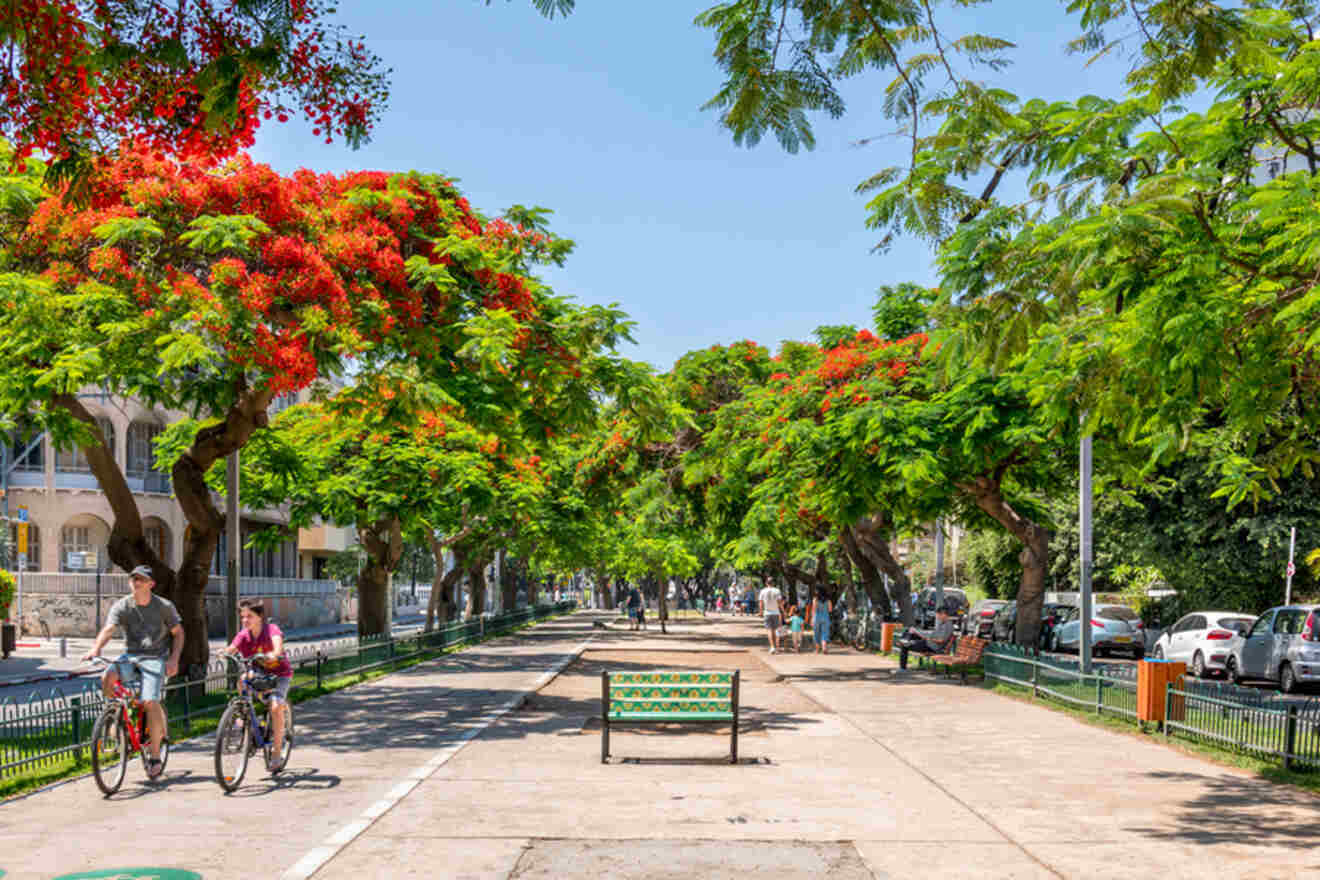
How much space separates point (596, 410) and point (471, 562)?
26.7 metres

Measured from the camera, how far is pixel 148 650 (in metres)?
11.1

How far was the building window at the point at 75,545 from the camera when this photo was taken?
47562 mm

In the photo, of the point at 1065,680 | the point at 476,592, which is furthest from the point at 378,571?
the point at 1065,680

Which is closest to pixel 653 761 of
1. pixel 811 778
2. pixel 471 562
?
pixel 811 778

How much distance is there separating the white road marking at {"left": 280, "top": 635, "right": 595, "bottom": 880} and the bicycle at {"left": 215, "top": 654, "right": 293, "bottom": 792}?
46.5 inches

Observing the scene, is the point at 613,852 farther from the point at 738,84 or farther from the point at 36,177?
the point at 36,177

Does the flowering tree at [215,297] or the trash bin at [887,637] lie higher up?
the flowering tree at [215,297]

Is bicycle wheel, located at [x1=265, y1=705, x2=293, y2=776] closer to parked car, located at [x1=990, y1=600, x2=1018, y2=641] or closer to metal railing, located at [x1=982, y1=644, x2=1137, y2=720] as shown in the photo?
metal railing, located at [x1=982, y1=644, x2=1137, y2=720]

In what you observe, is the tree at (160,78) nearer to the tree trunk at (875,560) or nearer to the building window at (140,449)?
the tree trunk at (875,560)

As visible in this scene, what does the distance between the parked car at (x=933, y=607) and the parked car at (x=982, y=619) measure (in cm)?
41

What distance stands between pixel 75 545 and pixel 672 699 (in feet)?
137

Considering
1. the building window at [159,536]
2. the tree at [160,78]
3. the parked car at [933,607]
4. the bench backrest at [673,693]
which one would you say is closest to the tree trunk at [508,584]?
the building window at [159,536]

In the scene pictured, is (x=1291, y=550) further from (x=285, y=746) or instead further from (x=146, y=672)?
(x=146, y=672)

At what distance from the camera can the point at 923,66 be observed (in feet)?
26.0
